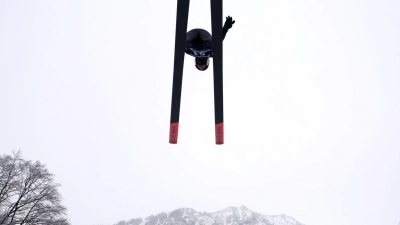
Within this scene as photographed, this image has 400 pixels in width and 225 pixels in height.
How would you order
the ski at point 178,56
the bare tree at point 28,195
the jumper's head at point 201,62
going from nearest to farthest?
the ski at point 178,56, the jumper's head at point 201,62, the bare tree at point 28,195

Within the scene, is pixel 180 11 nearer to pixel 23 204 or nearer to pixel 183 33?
pixel 183 33

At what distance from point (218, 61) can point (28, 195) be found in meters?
10.2

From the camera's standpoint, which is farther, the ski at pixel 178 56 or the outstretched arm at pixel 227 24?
the outstretched arm at pixel 227 24

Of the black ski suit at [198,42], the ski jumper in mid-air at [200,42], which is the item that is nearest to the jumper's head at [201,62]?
the ski jumper in mid-air at [200,42]

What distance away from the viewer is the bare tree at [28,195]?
511 inches

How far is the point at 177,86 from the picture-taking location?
7.09m

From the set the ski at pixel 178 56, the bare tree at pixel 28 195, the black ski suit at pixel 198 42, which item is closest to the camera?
the ski at pixel 178 56

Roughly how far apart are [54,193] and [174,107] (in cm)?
→ 870

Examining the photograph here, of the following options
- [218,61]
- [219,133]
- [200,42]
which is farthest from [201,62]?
[219,133]

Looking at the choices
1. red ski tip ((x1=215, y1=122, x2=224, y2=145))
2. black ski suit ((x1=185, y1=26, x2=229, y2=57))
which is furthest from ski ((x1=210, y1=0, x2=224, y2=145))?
black ski suit ((x1=185, y1=26, x2=229, y2=57))

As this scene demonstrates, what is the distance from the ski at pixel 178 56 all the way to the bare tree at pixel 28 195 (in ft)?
27.2

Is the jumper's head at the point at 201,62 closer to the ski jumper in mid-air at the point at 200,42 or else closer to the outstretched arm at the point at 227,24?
the ski jumper in mid-air at the point at 200,42

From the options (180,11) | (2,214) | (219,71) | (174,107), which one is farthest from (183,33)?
(2,214)

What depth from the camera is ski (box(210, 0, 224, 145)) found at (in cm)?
662
